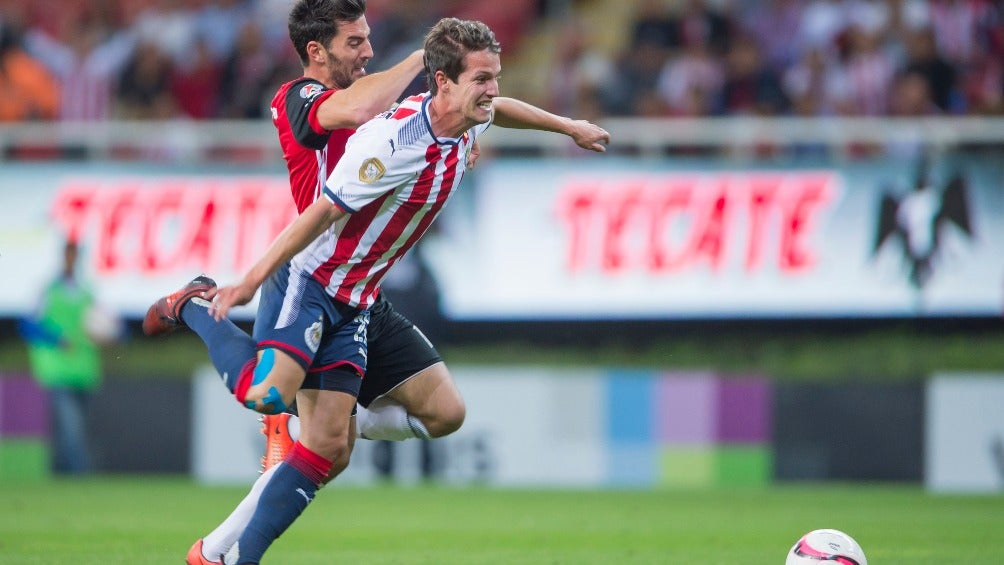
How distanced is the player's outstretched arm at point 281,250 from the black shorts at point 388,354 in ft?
2.50

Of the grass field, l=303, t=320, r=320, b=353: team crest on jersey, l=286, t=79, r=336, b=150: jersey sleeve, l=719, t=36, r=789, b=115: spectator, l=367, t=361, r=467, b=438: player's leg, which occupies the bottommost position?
the grass field

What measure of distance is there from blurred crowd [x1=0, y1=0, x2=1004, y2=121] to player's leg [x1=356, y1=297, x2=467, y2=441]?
7435mm

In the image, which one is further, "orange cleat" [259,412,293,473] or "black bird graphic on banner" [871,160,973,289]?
"black bird graphic on banner" [871,160,973,289]

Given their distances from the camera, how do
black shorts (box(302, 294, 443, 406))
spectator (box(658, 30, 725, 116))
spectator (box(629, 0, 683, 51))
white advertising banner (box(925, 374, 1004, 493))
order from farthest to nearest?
spectator (box(629, 0, 683, 51)), spectator (box(658, 30, 725, 116)), white advertising banner (box(925, 374, 1004, 493)), black shorts (box(302, 294, 443, 406))

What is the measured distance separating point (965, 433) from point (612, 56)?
15.8 ft

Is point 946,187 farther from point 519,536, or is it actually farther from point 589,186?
point 519,536

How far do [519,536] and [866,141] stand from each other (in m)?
5.87

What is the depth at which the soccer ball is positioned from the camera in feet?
18.5

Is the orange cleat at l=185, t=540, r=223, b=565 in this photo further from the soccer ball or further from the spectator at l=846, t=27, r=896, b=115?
the spectator at l=846, t=27, r=896, b=115

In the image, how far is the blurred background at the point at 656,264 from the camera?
39.9 ft

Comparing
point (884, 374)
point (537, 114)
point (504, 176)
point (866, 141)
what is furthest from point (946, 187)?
point (537, 114)

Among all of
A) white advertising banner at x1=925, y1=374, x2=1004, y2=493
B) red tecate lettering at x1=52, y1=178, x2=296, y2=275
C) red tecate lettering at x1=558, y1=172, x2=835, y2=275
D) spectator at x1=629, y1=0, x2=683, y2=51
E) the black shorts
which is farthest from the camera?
spectator at x1=629, y1=0, x2=683, y2=51

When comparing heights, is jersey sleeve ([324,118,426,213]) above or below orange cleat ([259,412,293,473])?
above

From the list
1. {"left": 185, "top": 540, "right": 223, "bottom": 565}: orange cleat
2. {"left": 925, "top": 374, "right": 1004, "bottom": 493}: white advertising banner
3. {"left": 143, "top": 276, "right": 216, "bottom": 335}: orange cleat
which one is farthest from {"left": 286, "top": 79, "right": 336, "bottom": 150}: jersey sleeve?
{"left": 925, "top": 374, "right": 1004, "bottom": 493}: white advertising banner
